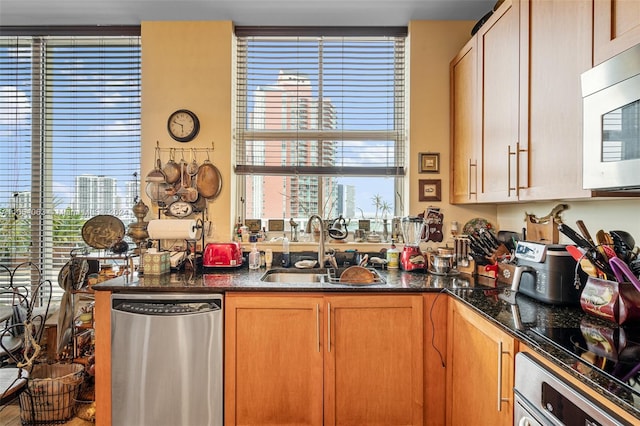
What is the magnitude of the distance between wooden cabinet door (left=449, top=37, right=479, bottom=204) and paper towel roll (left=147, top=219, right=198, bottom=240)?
6.04ft

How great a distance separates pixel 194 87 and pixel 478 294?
2.32 metres

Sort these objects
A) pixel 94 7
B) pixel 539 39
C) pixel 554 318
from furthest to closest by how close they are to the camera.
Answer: pixel 94 7
pixel 539 39
pixel 554 318

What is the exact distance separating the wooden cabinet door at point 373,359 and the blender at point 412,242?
44cm

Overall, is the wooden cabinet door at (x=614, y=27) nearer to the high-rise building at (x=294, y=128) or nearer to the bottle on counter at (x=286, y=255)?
the high-rise building at (x=294, y=128)

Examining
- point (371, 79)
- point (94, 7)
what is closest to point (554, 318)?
point (371, 79)

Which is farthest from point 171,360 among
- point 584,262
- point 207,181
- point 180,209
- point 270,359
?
point 584,262

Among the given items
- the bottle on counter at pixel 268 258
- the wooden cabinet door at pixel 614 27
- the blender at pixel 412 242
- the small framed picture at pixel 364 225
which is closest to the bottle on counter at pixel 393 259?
the blender at pixel 412 242

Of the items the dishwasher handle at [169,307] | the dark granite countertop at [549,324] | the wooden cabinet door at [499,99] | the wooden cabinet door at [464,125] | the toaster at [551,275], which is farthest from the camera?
the wooden cabinet door at [464,125]

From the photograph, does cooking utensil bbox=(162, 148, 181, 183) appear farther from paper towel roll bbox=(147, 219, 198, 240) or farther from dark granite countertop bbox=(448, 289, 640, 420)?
dark granite countertop bbox=(448, 289, 640, 420)

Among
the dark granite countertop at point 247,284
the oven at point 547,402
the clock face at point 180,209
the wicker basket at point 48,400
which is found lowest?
the wicker basket at point 48,400

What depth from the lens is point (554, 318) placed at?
1.27 metres

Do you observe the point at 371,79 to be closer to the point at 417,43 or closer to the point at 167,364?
the point at 417,43

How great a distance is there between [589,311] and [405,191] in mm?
1459

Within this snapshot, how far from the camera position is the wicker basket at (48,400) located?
6.42 feet
